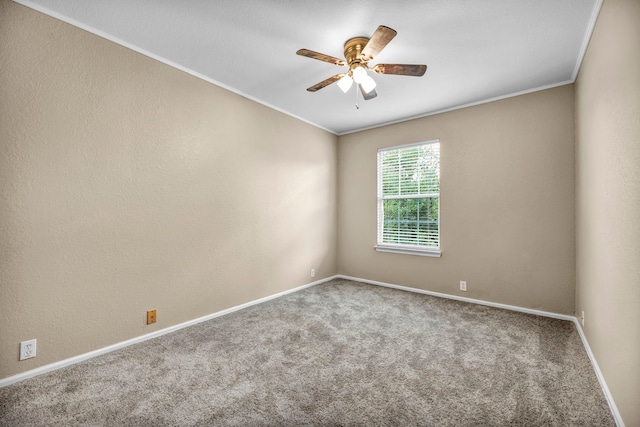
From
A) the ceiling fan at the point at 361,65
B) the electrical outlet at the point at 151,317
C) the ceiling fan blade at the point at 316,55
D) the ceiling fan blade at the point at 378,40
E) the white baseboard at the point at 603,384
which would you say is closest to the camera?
the white baseboard at the point at 603,384

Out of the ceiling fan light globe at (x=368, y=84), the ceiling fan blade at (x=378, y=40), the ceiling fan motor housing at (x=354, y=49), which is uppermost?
the ceiling fan motor housing at (x=354, y=49)

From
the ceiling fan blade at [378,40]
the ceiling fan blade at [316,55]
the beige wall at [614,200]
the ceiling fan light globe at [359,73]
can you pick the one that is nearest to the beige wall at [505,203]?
the beige wall at [614,200]

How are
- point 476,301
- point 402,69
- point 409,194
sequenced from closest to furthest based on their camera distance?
point 402,69, point 476,301, point 409,194

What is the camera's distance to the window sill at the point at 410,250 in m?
3.88

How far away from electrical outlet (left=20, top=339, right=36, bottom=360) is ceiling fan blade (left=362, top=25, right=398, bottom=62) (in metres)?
3.18

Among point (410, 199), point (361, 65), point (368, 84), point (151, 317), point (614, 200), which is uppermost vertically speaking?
point (361, 65)

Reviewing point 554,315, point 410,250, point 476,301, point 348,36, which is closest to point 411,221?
point 410,250

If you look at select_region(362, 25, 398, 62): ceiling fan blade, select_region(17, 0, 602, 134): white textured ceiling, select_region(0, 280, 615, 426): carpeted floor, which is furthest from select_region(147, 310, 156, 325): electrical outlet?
select_region(362, 25, 398, 62): ceiling fan blade

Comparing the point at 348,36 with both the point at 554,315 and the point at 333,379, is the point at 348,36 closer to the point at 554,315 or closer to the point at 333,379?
the point at 333,379

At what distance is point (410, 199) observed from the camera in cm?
420

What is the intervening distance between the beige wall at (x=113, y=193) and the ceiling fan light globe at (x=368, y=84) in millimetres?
1654

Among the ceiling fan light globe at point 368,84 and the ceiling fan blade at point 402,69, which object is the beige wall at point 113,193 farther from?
the ceiling fan blade at point 402,69

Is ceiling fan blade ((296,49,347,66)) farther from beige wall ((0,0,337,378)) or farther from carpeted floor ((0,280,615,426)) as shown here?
carpeted floor ((0,280,615,426))

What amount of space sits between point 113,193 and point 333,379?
2.31m
